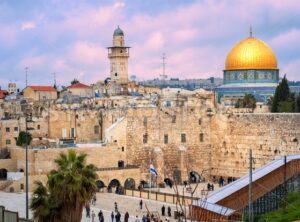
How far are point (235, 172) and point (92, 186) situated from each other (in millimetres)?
22512

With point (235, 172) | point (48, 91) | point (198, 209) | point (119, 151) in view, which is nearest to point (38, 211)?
point (198, 209)

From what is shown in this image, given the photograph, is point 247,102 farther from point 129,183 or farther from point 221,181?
point 129,183

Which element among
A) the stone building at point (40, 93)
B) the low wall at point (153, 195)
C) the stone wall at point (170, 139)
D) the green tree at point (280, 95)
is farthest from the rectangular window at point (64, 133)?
the stone building at point (40, 93)

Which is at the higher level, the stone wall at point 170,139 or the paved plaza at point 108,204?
the stone wall at point 170,139

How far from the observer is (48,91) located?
7331 cm

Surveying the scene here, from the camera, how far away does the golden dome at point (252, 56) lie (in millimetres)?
59375

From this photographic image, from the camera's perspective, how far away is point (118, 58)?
68.5 metres

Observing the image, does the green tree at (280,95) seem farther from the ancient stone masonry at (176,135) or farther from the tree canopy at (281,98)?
the ancient stone masonry at (176,135)

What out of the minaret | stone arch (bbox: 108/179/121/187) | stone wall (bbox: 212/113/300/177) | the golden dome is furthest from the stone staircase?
the minaret

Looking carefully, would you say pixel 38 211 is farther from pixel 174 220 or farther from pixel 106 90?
pixel 106 90

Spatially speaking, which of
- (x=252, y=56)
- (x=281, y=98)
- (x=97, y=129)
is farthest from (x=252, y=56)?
(x=97, y=129)

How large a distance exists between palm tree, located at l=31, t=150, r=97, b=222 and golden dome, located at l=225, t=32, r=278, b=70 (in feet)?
128

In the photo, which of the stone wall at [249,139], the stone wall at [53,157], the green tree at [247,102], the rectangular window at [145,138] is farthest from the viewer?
the green tree at [247,102]

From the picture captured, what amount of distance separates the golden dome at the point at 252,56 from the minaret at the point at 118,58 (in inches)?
474
